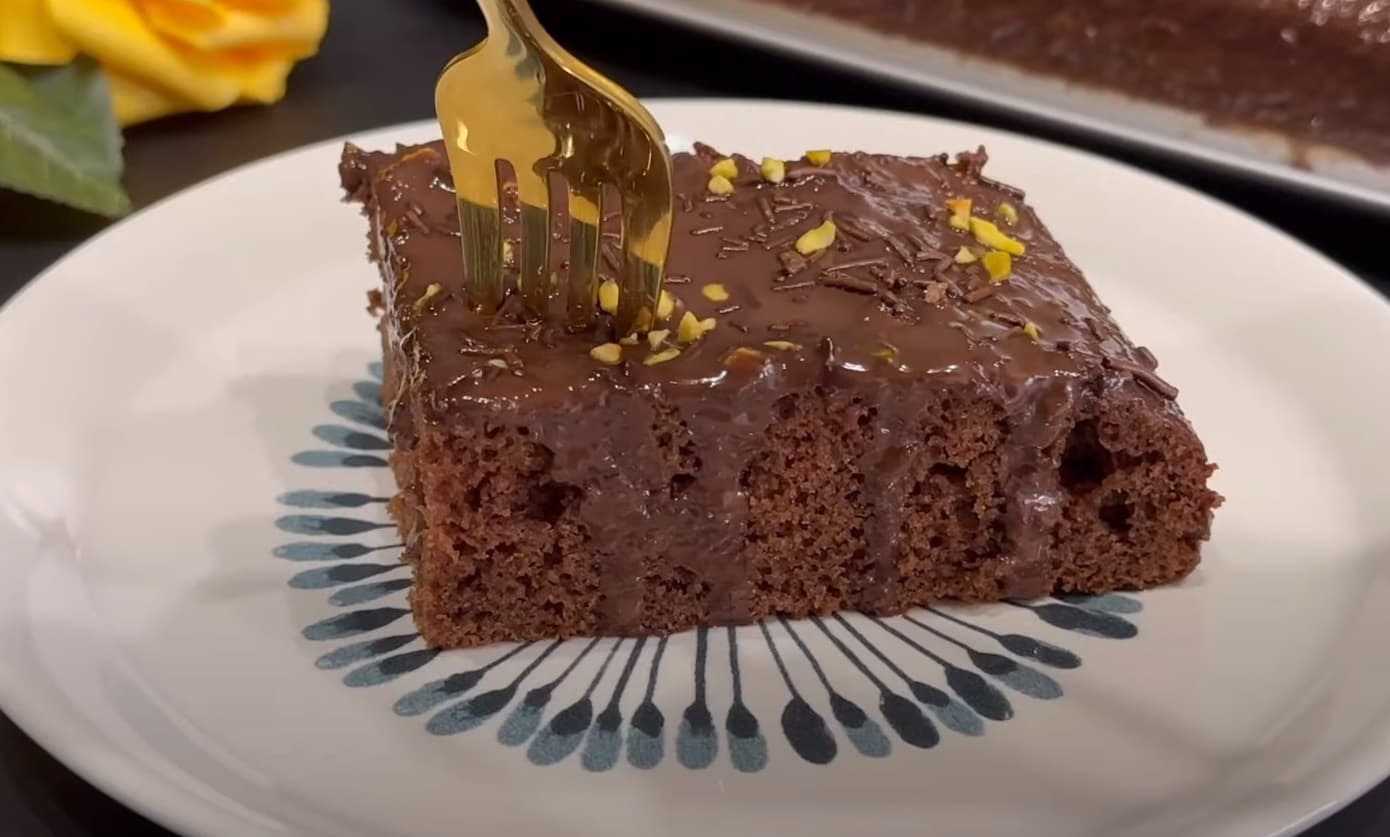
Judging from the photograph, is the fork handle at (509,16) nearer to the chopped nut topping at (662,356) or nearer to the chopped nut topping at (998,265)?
the chopped nut topping at (662,356)

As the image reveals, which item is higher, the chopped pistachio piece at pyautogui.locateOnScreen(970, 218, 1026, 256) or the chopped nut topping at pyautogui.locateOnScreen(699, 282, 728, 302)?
the chopped pistachio piece at pyautogui.locateOnScreen(970, 218, 1026, 256)

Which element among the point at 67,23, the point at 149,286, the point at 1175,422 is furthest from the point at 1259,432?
the point at 67,23

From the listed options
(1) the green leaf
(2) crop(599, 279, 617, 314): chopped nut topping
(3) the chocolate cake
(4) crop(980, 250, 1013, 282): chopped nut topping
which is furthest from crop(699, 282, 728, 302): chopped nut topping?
(3) the chocolate cake

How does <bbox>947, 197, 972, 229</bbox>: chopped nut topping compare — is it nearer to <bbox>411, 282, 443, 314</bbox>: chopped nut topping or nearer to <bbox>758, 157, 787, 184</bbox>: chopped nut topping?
<bbox>758, 157, 787, 184</bbox>: chopped nut topping

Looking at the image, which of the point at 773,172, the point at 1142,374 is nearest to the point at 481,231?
the point at 773,172

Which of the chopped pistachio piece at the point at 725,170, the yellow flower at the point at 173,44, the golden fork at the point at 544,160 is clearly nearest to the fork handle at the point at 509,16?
the golden fork at the point at 544,160

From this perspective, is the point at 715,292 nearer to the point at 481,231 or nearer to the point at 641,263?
the point at 641,263
